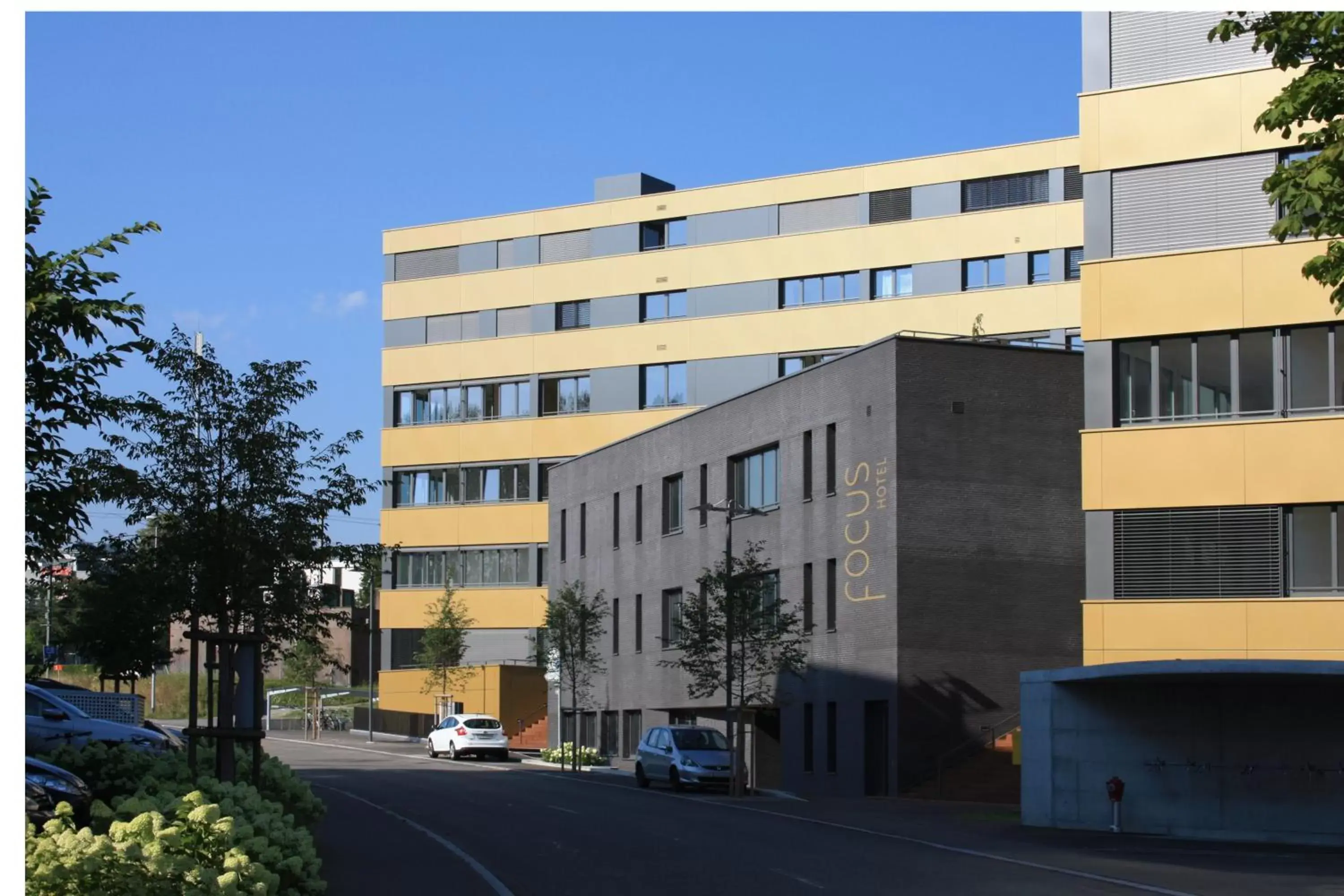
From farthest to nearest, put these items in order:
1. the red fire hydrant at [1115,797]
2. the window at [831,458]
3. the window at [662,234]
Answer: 1. the window at [662,234]
2. the window at [831,458]
3. the red fire hydrant at [1115,797]

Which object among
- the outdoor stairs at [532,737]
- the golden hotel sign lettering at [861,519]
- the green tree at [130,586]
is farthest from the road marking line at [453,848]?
the outdoor stairs at [532,737]

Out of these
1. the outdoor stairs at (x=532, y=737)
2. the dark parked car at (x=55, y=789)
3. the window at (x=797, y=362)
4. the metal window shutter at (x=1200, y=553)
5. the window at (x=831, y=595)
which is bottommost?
the outdoor stairs at (x=532, y=737)

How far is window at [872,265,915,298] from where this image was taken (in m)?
68.2

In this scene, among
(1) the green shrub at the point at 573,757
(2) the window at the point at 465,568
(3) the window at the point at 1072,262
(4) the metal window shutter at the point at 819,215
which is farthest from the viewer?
(2) the window at the point at 465,568

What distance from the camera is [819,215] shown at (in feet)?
232

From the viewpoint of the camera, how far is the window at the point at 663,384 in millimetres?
73250

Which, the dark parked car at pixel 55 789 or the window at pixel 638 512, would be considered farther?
the window at pixel 638 512

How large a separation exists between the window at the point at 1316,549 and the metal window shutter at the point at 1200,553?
0.79ft

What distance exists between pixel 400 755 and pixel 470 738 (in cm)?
456

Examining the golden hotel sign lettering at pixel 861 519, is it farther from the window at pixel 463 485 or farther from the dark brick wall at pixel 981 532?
the window at pixel 463 485

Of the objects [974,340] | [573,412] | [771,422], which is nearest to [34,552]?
[974,340]

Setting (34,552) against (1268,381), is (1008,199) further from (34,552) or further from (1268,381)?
(34,552)

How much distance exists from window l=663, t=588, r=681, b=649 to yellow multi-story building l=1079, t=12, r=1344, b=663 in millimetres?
21517

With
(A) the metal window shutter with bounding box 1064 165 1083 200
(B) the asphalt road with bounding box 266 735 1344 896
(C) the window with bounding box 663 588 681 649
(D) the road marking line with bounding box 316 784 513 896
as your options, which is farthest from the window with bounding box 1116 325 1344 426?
(A) the metal window shutter with bounding box 1064 165 1083 200
